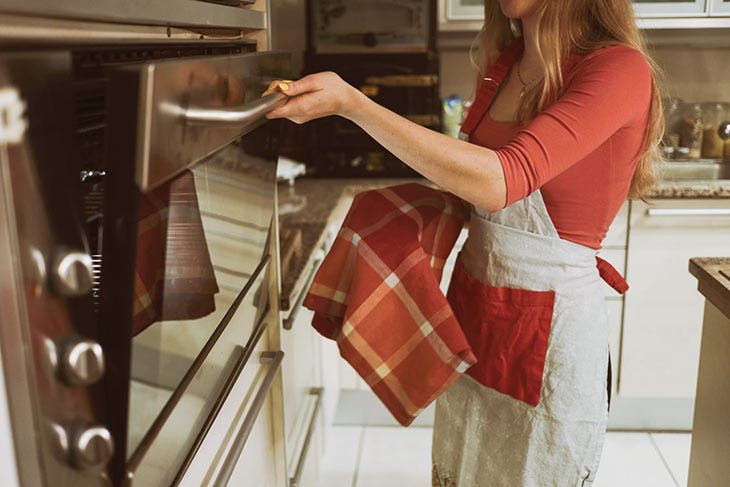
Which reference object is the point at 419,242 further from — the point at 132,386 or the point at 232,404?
the point at 132,386

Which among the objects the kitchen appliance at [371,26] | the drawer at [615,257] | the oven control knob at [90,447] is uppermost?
the kitchen appliance at [371,26]

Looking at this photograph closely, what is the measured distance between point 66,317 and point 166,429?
25 cm

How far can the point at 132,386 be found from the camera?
601 mm

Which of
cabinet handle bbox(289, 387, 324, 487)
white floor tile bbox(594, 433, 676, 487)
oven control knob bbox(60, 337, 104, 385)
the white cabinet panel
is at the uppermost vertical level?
oven control knob bbox(60, 337, 104, 385)

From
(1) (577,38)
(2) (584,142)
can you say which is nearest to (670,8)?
(1) (577,38)

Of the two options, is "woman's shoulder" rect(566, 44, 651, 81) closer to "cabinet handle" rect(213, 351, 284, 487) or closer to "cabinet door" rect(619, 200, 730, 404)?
"cabinet handle" rect(213, 351, 284, 487)

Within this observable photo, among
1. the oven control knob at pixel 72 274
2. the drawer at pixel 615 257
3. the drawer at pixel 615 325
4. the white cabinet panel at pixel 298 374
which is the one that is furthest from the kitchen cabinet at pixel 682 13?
the oven control knob at pixel 72 274

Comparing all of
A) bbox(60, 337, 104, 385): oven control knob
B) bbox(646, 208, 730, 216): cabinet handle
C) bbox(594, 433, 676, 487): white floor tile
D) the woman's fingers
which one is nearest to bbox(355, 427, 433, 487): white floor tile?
bbox(594, 433, 676, 487): white floor tile

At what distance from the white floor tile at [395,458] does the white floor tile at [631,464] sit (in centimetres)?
51

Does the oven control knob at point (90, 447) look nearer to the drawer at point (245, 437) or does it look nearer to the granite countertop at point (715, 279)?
the drawer at point (245, 437)

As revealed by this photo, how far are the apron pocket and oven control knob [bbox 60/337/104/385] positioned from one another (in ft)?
2.49

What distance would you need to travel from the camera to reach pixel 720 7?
7.34 feet

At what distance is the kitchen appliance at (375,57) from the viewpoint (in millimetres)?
2242

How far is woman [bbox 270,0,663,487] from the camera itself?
1.00 metres
